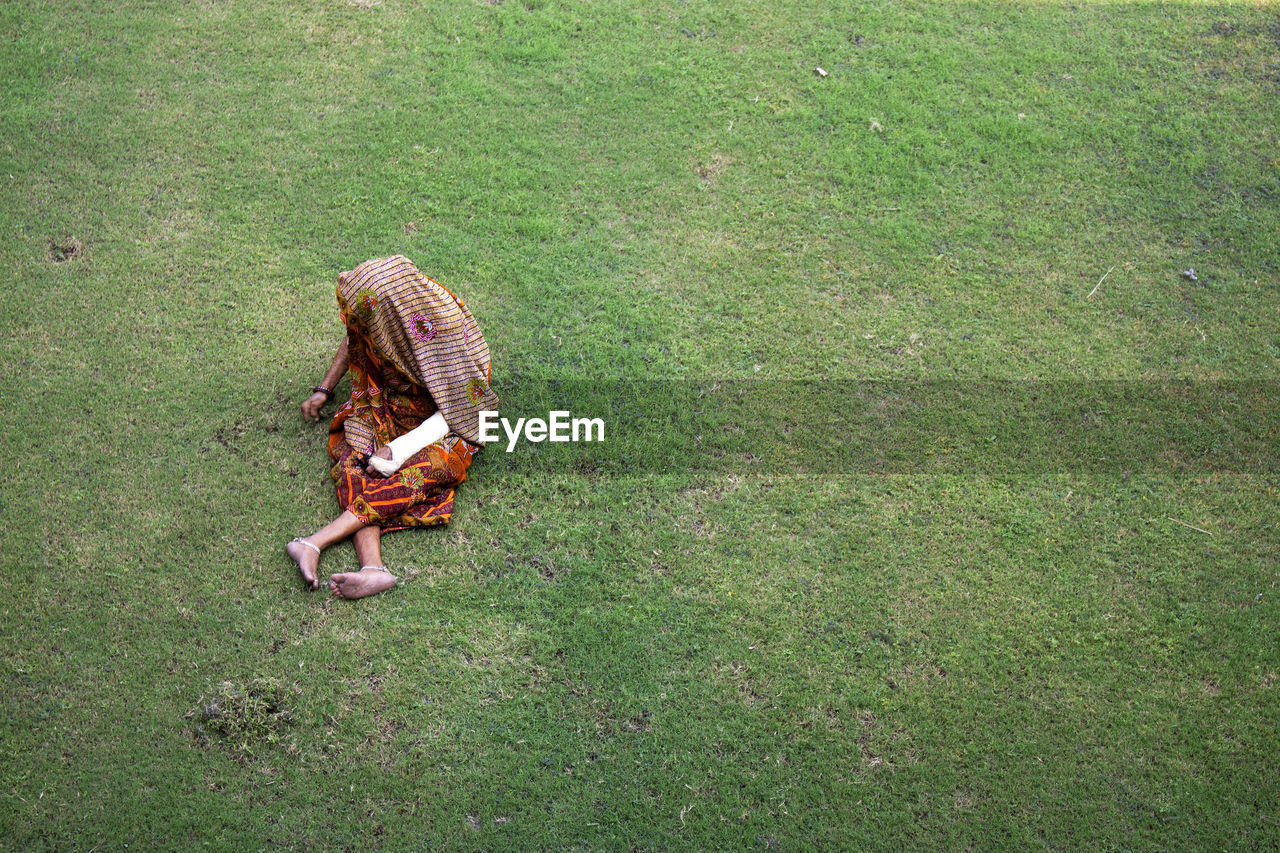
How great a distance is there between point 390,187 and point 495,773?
381 centimetres

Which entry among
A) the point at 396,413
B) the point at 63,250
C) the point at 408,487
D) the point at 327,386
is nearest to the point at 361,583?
the point at 408,487

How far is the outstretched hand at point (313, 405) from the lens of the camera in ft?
16.4

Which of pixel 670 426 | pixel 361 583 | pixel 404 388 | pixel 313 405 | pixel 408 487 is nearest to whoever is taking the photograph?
pixel 361 583

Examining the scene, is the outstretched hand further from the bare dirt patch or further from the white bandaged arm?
the bare dirt patch

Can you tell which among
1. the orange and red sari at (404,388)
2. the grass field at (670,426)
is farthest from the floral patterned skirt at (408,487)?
the grass field at (670,426)

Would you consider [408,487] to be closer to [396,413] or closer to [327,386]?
[396,413]

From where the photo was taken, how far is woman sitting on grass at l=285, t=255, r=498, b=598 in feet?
15.1

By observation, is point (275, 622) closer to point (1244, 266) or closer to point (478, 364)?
point (478, 364)

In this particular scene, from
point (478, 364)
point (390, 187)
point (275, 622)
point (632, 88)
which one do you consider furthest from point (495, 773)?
point (632, 88)

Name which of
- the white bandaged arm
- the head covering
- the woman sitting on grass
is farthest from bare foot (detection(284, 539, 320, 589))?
the head covering

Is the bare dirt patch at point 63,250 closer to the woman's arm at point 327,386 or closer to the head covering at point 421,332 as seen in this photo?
the woman's arm at point 327,386

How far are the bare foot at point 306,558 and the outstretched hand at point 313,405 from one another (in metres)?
0.79

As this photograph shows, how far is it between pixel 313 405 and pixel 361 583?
3.69 ft

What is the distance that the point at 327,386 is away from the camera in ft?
16.5
